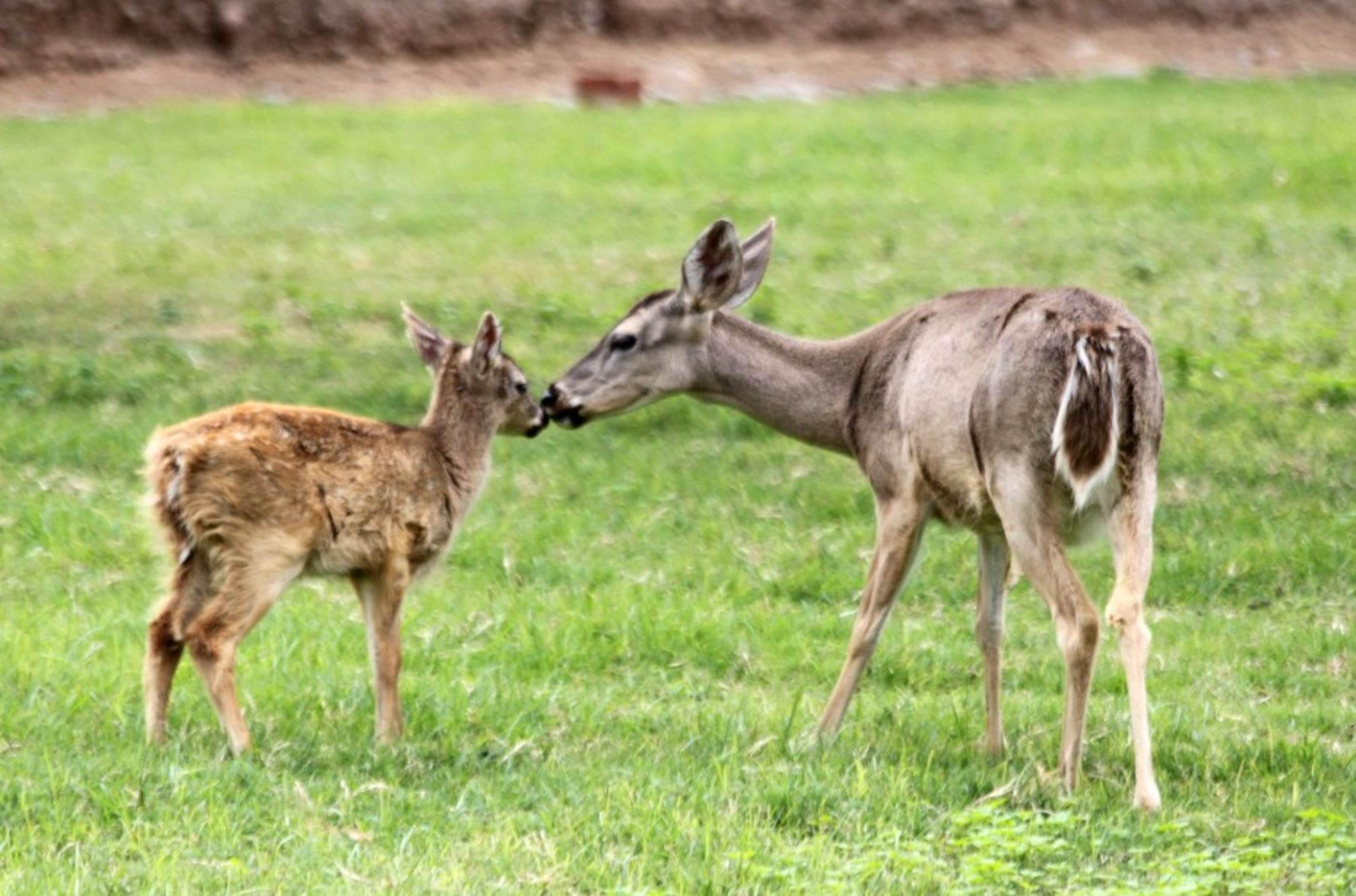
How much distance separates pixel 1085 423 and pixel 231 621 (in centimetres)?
298

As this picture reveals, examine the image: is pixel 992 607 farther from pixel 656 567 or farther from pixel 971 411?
pixel 656 567

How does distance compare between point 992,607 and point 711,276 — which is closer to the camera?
point 992,607

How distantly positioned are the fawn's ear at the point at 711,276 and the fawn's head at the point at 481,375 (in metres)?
0.79

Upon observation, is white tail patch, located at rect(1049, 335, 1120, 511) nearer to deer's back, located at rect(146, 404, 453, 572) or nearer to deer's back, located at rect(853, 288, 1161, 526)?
deer's back, located at rect(853, 288, 1161, 526)

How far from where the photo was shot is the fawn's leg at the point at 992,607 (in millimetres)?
7688

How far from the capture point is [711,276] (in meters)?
8.78

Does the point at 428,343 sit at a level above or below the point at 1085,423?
below

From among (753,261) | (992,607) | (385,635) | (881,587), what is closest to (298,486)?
(385,635)

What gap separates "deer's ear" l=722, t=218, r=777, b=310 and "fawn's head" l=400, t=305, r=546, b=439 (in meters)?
0.96

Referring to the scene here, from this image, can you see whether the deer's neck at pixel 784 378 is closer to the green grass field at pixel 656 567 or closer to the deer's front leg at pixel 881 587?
the deer's front leg at pixel 881 587

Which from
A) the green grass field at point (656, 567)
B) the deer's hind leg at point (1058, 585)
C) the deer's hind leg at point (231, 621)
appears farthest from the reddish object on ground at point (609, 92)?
the deer's hind leg at point (1058, 585)

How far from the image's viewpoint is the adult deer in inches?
276

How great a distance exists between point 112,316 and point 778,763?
28.2 ft

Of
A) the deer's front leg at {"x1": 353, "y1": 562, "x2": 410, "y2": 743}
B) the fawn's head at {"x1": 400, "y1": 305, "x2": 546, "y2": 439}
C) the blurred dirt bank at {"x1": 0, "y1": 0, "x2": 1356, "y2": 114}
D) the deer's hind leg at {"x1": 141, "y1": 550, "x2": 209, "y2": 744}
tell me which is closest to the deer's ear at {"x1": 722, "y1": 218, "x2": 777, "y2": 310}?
the fawn's head at {"x1": 400, "y1": 305, "x2": 546, "y2": 439}
